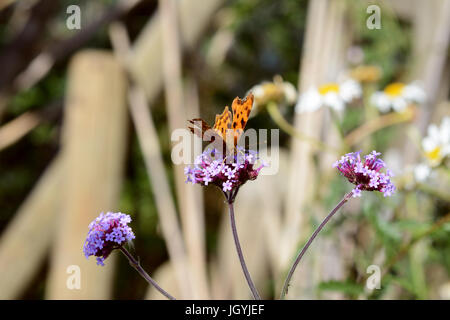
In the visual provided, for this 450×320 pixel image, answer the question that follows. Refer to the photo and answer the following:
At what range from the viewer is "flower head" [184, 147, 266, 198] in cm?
22

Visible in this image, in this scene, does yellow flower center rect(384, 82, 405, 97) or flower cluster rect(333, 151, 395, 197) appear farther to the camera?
yellow flower center rect(384, 82, 405, 97)

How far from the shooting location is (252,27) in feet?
4.70

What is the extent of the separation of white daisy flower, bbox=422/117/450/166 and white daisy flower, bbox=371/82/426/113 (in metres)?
0.15

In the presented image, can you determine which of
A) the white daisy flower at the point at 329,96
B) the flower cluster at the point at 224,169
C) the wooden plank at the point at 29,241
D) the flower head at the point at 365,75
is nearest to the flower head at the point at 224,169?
the flower cluster at the point at 224,169

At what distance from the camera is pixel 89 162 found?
77cm

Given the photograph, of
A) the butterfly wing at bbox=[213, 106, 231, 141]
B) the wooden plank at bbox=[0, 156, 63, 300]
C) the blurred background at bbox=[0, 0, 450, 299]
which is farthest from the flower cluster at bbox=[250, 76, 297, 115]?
the wooden plank at bbox=[0, 156, 63, 300]

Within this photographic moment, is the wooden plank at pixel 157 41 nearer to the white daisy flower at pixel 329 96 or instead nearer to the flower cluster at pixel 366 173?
the white daisy flower at pixel 329 96

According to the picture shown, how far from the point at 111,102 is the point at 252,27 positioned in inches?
29.4

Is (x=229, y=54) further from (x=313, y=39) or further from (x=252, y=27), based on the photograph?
(x=313, y=39)

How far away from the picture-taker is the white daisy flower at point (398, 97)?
0.63 meters

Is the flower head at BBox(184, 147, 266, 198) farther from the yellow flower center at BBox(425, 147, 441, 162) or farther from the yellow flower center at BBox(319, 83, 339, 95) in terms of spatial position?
the yellow flower center at BBox(319, 83, 339, 95)

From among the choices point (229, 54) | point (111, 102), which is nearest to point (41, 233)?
point (111, 102)

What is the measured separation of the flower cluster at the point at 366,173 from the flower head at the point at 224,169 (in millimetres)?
37

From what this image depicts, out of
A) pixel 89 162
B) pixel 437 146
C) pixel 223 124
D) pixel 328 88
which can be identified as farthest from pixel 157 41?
pixel 223 124
